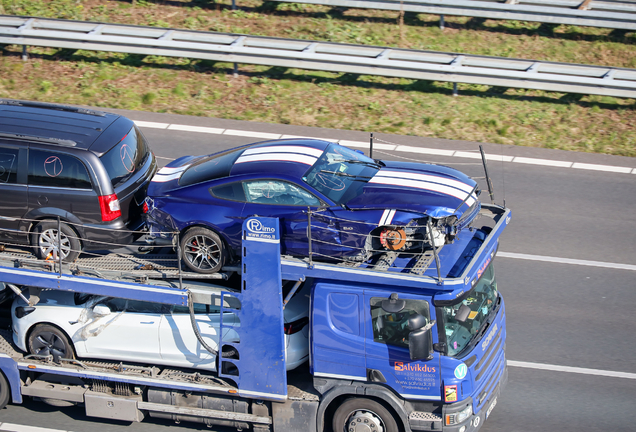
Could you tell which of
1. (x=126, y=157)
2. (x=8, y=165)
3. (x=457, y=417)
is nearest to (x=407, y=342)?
(x=457, y=417)

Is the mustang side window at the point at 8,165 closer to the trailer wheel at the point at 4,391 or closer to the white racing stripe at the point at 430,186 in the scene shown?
the trailer wheel at the point at 4,391

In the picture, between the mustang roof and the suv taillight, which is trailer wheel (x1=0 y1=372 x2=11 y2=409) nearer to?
the suv taillight

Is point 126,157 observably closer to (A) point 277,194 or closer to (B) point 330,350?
(A) point 277,194


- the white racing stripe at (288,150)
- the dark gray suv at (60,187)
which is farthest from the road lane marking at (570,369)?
the dark gray suv at (60,187)

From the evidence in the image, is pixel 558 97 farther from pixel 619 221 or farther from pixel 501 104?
pixel 619 221

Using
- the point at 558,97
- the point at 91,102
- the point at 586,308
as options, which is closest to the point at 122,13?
the point at 91,102

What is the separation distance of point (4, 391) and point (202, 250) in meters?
2.71

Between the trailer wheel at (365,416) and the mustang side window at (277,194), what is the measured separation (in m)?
2.11

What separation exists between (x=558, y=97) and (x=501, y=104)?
1319mm

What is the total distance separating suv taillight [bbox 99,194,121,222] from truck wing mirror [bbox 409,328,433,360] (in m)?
3.88

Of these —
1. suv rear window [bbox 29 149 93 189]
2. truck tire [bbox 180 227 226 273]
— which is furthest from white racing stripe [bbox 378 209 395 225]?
suv rear window [bbox 29 149 93 189]

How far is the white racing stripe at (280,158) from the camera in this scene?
308 inches

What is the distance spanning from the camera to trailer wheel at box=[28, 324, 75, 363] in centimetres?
759

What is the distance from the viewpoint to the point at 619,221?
1168 cm
